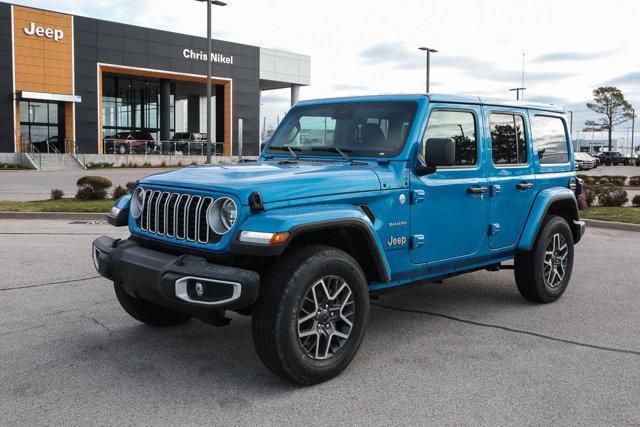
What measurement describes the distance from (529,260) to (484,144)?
4.23 ft

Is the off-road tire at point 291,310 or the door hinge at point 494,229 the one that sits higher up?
the door hinge at point 494,229

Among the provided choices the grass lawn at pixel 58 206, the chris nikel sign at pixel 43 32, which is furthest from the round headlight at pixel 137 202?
the chris nikel sign at pixel 43 32

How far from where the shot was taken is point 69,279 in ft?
23.5

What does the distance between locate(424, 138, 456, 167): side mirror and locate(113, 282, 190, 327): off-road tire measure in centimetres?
249

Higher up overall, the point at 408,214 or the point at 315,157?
the point at 315,157

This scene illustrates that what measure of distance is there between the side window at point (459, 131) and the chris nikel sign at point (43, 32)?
4218 cm

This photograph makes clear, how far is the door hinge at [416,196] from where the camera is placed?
4758mm

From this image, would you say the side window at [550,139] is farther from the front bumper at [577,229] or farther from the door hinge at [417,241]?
the door hinge at [417,241]

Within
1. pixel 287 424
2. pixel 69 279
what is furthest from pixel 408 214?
pixel 69 279

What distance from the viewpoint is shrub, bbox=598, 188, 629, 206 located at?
15727mm

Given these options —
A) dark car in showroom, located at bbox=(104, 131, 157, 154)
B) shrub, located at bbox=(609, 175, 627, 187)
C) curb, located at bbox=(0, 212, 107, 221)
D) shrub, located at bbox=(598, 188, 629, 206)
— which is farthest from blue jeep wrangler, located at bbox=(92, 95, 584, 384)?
dark car in showroom, located at bbox=(104, 131, 157, 154)

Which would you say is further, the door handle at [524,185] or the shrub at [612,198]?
the shrub at [612,198]

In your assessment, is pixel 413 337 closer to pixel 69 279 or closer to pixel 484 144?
pixel 484 144

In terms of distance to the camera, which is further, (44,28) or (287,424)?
(44,28)
